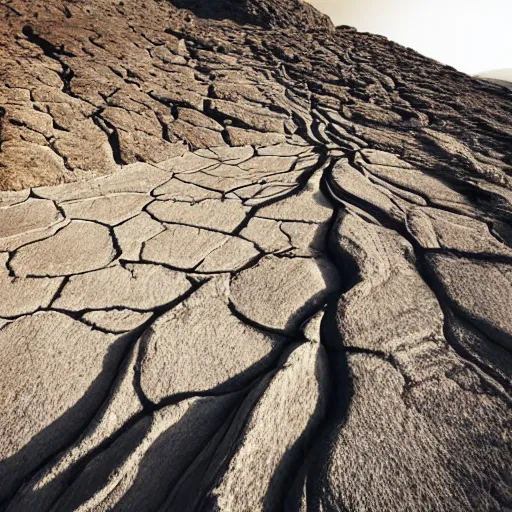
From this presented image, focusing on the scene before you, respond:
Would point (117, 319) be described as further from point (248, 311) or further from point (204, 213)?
point (204, 213)

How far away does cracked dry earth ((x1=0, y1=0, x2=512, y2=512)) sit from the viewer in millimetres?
645

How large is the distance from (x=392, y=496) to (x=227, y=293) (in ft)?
2.31

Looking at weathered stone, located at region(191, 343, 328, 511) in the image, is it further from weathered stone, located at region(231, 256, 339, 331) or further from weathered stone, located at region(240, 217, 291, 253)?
weathered stone, located at region(240, 217, 291, 253)

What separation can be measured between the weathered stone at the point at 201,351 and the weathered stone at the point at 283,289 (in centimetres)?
6

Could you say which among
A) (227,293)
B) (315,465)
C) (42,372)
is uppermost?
(315,465)

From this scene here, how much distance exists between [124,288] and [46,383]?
1.27 feet

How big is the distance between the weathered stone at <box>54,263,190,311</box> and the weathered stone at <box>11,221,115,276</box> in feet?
0.28

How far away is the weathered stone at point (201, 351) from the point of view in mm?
838

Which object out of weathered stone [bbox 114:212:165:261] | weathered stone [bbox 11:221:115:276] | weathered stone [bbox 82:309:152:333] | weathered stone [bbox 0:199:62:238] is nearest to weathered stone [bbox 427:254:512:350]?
weathered stone [bbox 82:309:152:333]

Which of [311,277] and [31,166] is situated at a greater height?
[311,277]

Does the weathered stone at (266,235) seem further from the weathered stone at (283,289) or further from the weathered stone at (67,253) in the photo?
the weathered stone at (67,253)

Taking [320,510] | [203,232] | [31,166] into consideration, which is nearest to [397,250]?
[203,232]

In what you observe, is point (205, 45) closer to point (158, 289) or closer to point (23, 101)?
point (23, 101)

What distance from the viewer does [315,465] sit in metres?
0.64
